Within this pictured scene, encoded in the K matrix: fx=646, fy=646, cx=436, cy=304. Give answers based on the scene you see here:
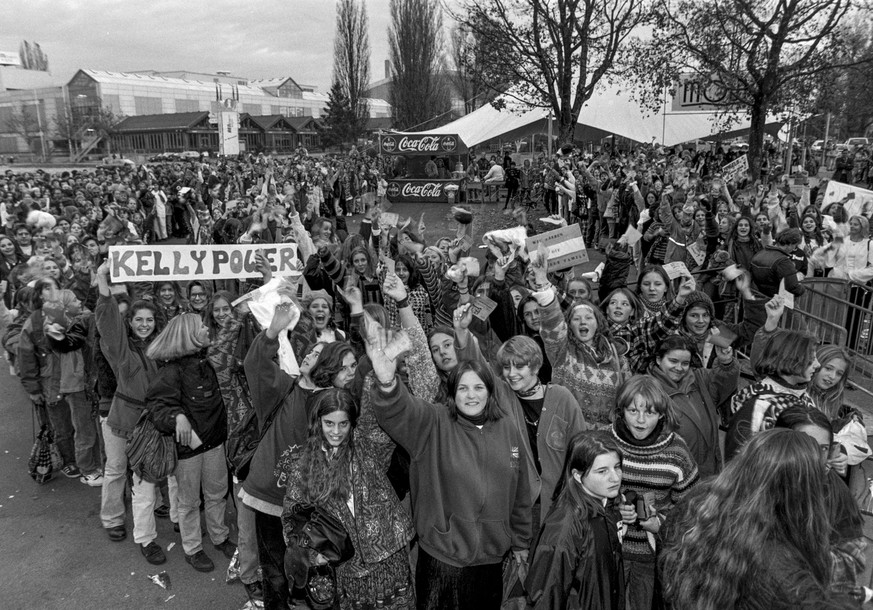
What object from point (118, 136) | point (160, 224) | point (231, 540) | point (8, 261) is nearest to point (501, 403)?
point (231, 540)

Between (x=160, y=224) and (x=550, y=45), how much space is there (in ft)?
44.3

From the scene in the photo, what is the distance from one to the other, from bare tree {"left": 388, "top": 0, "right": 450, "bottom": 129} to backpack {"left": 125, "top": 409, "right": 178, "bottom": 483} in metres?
49.6

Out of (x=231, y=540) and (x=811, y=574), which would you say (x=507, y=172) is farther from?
(x=811, y=574)

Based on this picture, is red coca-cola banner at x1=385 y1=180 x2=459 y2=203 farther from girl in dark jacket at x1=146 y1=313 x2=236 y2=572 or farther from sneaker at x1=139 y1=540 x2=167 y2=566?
sneaker at x1=139 y1=540 x2=167 y2=566

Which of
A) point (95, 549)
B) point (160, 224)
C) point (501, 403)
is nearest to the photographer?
point (501, 403)

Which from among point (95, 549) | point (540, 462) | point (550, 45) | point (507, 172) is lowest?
point (95, 549)

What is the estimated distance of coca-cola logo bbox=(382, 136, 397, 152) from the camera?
73.4 feet

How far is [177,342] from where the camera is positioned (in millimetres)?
4039

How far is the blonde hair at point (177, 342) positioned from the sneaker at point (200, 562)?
1358 millimetres

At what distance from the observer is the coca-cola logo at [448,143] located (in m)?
21.6

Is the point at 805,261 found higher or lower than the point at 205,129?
lower

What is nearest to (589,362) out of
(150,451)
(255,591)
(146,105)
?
(255,591)

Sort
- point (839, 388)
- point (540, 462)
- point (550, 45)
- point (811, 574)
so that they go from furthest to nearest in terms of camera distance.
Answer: point (550, 45) < point (839, 388) < point (540, 462) < point (811, 574)

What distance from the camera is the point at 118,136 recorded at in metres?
69.9
